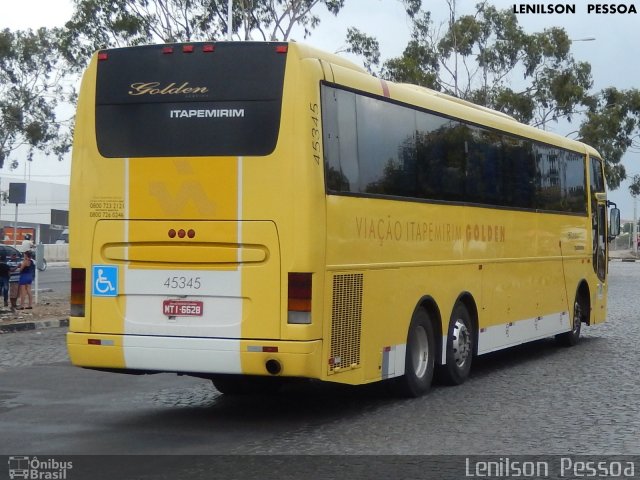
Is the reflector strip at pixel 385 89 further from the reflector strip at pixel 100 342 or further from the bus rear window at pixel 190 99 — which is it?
the reflector strip at pixel 100 342

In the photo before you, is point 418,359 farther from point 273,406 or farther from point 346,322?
point 346,322

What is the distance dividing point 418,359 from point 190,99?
3.92 m

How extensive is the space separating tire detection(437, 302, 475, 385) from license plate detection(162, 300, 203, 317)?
12.8ft

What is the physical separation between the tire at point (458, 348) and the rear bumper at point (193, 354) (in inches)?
140

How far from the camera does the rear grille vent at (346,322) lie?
33.9 ft

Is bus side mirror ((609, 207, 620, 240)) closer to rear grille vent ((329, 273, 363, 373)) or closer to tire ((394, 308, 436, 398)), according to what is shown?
tire ((394, 308, 436, 398))

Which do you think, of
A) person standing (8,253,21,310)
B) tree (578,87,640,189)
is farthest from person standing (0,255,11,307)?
tree (578,87,640,189)

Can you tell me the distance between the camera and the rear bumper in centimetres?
986

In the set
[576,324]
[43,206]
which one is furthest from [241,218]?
[43,206]

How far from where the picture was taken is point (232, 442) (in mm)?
9492

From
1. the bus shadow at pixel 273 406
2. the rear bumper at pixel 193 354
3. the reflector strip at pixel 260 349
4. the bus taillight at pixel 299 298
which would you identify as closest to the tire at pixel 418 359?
the bus shadow at pixel 273 406

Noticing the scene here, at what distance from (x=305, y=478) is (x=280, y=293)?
94.1 inches

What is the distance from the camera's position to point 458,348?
13.5m

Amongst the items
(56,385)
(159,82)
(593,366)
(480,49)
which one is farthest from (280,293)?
(480,49)
